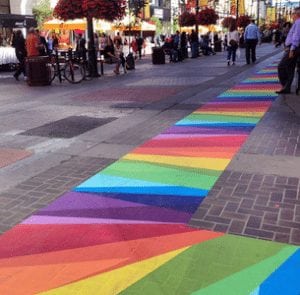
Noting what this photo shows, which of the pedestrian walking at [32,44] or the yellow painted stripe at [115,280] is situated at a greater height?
the pedestrian walking at [32,44]

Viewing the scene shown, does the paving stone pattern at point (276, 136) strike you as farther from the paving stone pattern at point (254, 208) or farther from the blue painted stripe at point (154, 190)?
the blue painted stripe at point (154, 190)

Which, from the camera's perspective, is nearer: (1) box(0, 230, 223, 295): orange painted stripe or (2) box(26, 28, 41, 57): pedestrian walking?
(1) box(0, 230, 223, 295): orange painted stripe

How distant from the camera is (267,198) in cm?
419

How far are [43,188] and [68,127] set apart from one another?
3.19 m

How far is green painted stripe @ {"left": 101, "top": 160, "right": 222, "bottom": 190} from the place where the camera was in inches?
185

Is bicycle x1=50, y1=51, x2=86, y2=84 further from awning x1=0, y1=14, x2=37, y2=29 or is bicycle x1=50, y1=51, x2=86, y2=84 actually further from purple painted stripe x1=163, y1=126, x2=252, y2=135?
awning x1=0, y1=14, x2=37, y2=29

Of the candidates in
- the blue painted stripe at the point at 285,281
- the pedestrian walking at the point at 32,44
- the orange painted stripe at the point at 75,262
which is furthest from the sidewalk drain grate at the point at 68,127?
the pedestrian walking at the point at 32,44

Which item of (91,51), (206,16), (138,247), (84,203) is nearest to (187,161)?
(84,203)

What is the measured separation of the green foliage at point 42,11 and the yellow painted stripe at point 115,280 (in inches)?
1570

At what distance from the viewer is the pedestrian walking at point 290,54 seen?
9727 mm

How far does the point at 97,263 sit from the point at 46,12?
40.6 metres

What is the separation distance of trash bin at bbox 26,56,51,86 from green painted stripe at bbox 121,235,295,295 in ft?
38.4

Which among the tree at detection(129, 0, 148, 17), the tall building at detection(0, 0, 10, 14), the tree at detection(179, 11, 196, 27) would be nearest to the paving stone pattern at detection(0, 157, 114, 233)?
the tree at detection(129, 0, 148, 17)

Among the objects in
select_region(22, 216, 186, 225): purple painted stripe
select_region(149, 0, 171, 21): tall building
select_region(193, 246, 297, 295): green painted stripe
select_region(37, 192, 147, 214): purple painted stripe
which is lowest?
select_region(193, 246, 297, 295): green painted stripe
